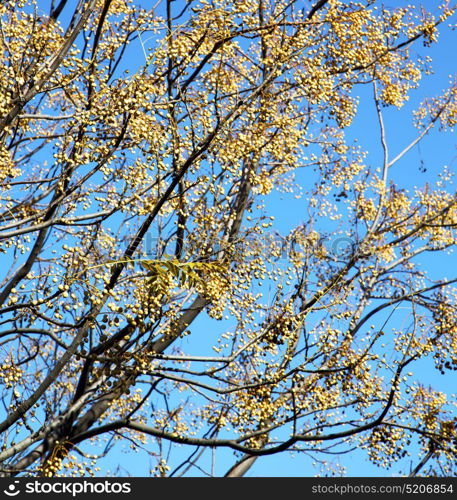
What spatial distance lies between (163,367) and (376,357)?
2.19m

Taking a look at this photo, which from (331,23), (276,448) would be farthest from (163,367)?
(331,23)

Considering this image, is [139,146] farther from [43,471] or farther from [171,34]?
[43,471]

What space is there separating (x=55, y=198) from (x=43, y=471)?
261 cm

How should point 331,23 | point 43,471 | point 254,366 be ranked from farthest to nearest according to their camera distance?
point 331,23
point 254,366
point 43,471

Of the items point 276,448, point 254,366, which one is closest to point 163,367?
point 254,366

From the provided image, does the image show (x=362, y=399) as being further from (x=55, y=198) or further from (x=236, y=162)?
(x=55, y=198)

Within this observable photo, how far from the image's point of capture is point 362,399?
700 cm

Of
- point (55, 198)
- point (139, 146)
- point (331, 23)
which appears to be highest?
point (331, 23)

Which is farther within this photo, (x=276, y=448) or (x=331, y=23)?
(x=331, y=23)

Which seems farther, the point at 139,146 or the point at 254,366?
the point at 254,366

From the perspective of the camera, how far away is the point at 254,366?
7.82 m

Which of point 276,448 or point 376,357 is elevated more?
point 376,357

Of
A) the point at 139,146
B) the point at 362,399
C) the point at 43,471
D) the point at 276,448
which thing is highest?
the point at 139,146
